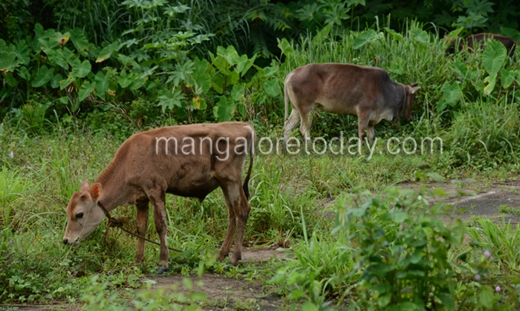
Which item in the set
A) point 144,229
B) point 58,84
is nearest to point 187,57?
point 58,84

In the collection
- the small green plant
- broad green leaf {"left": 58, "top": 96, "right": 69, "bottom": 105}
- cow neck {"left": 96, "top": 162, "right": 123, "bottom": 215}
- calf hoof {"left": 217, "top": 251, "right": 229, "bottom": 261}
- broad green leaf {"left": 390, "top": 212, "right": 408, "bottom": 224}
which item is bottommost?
broad green leaf {"left": 58, "top": 96, "right": 69, "bottom": 105}

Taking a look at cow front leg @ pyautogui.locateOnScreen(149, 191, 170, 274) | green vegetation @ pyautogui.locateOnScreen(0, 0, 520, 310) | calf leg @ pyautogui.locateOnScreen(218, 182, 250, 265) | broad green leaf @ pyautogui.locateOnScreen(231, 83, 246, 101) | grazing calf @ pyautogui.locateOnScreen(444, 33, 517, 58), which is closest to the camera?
green vegetation @ pyautogui.locateOnScreen(0, 0, 520, 310)

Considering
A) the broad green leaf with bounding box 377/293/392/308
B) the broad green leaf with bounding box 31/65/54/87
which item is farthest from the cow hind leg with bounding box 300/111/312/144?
the broad green leaf with bounding box 377/293/392/308

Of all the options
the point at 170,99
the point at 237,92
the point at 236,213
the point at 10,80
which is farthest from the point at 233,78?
the point at 236,213

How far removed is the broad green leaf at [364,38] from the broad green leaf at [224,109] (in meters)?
2.27

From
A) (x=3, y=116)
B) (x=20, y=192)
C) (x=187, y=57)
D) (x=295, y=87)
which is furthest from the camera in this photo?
(x=187, y=57)

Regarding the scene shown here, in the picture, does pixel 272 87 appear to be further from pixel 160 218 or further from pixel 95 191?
pixel 95 191

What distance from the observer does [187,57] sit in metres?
12.8

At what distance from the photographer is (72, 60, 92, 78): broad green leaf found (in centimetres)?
1182

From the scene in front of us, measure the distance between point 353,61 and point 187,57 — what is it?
8.49ft

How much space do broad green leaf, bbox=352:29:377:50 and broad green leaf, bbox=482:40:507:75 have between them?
1669 millimetres

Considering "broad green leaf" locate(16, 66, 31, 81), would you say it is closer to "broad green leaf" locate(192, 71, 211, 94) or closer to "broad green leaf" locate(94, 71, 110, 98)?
"broad green leaf" locate(94, 71, 110, 98)

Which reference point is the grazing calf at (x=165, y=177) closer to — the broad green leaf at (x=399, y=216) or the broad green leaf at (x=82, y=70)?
the broad green leaf at (x=399, y=216)

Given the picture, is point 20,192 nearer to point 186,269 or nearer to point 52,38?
point 186,269
